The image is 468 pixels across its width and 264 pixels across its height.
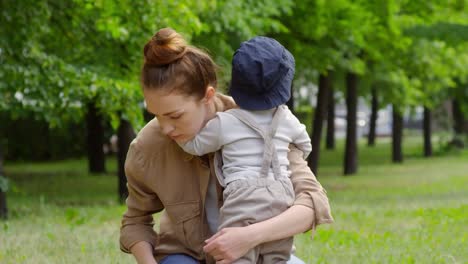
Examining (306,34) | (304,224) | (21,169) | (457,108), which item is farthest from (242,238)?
(457,108)

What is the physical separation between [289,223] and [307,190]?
20 cm

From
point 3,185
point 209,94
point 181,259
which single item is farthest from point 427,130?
point 209,94

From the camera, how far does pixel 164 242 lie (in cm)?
405

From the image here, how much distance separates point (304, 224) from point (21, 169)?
30855 mm

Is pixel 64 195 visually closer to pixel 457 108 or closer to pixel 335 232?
pixel 335 232

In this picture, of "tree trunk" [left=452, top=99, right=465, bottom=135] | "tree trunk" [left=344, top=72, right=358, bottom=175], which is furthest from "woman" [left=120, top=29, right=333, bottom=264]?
"tree trunk" [left=452, top=99, right=465, bottom=135]

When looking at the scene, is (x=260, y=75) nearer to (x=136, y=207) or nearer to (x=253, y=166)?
(x=253, y=166)

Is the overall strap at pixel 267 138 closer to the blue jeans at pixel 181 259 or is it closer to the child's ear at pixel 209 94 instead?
the child's ear at pixel 209 94

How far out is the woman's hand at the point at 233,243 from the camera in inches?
141

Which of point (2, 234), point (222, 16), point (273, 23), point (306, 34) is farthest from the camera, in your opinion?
point (306, 34)

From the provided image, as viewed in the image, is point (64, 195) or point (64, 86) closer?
point (64, 86)

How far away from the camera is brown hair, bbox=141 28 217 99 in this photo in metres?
3.71

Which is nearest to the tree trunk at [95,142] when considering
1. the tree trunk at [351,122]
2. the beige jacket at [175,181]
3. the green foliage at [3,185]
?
the tree trunk at [351,122]

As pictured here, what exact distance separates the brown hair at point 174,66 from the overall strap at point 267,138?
7.8 inches
